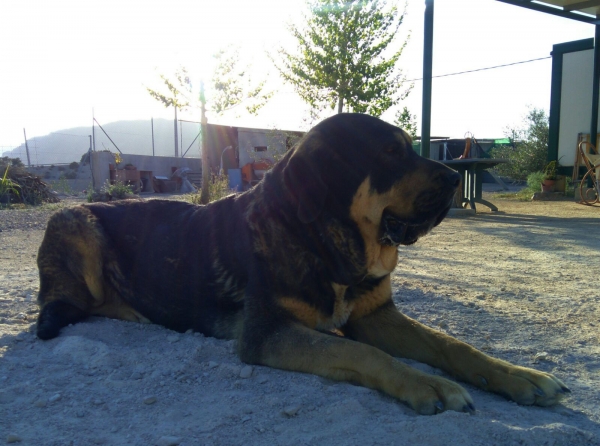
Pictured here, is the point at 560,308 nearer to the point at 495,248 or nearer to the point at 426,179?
the point at 426,179

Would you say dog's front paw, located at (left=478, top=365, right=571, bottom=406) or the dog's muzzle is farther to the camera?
the dog's muzzle

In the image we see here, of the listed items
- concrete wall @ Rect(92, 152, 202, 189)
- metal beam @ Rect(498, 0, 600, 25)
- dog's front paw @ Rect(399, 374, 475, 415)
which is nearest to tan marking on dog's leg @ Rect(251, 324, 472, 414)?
dog's front paw @ Rect(399, 374, 475, 415)

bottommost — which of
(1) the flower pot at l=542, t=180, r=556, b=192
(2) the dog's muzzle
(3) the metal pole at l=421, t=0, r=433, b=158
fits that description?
A: (1) the flower pot at l=542, t=180, r=556, b=192

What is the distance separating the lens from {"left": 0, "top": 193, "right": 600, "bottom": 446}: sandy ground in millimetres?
2014

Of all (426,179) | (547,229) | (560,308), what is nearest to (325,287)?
(426,179)

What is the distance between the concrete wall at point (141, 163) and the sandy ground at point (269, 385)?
19071mm

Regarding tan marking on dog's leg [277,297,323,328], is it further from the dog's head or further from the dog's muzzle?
the dog's muzzle

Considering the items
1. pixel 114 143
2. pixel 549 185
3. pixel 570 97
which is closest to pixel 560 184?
pixel 549 185

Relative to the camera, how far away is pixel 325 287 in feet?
9.73

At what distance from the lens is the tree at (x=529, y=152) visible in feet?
77.0

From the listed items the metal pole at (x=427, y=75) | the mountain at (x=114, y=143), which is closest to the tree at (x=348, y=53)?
the metal pole at (x=427, y=75)

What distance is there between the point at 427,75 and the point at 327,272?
9342mm

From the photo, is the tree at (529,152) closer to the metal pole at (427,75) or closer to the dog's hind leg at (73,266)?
the metal pole at (427,75)

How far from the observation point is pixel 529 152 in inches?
936
